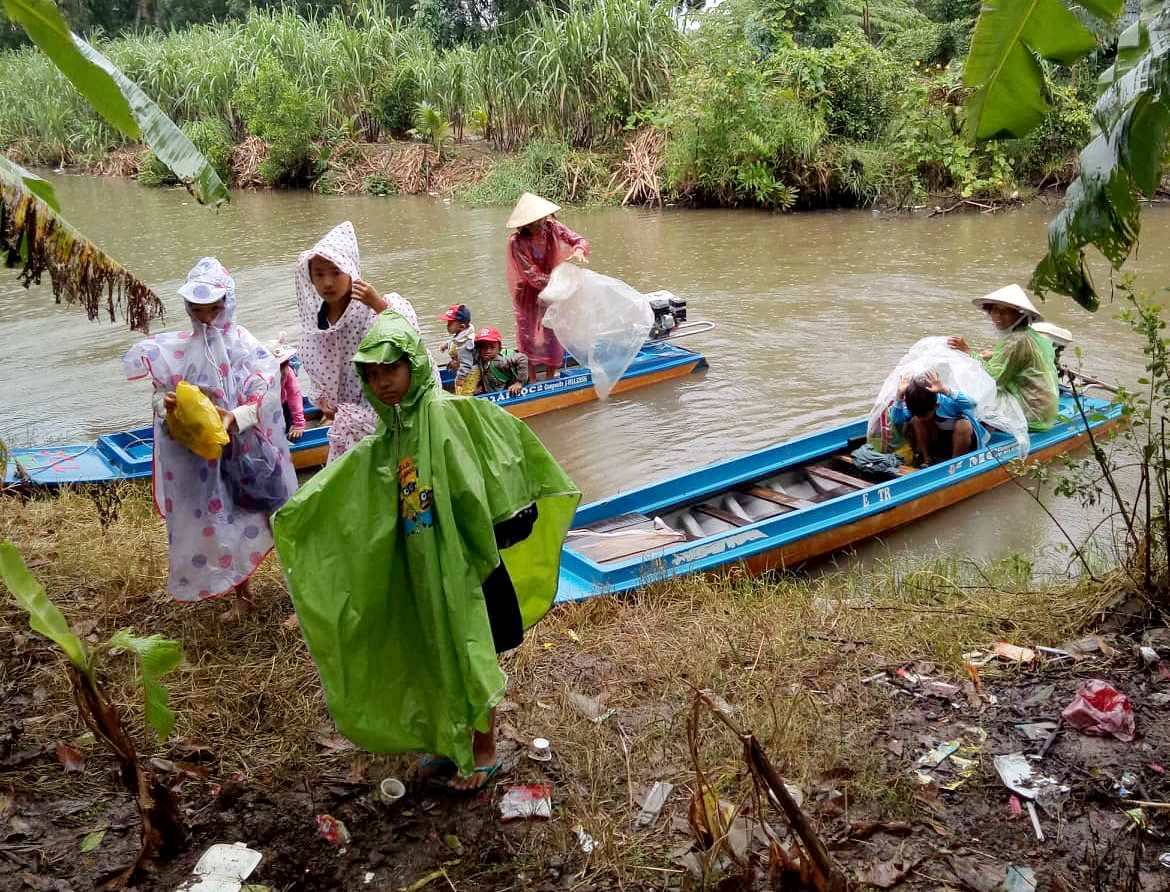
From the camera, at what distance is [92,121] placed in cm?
2712

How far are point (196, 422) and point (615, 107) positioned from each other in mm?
17005

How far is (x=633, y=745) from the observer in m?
3.41

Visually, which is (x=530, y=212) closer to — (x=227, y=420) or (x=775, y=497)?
(x=775, y=497)

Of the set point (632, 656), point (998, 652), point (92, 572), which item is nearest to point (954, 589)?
point (998, 652)

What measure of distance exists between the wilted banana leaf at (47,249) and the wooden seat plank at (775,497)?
401 cm

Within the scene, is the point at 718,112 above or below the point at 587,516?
above

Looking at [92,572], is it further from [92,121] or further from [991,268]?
[92,121]

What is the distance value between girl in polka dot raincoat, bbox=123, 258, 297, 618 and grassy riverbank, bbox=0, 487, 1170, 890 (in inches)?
11.7

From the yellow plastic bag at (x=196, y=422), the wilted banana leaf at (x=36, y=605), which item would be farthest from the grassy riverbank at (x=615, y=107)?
the wilted banana leaf at (x=36, y=605)

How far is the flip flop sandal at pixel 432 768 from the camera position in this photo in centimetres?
327

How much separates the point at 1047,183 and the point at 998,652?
15.8 meters

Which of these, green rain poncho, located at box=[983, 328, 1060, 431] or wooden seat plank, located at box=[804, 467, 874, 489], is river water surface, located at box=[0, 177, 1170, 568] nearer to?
wooden seat plank, located at box=[804, 467, 874, 489]

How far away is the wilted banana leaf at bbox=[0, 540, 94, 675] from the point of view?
253 centimetres

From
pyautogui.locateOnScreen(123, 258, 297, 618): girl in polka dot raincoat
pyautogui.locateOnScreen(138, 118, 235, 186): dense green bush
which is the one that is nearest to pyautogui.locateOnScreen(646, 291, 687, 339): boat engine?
pyautogui.locateOnScreen(123, 258, 297, 618): girl in polka dot raincoat
